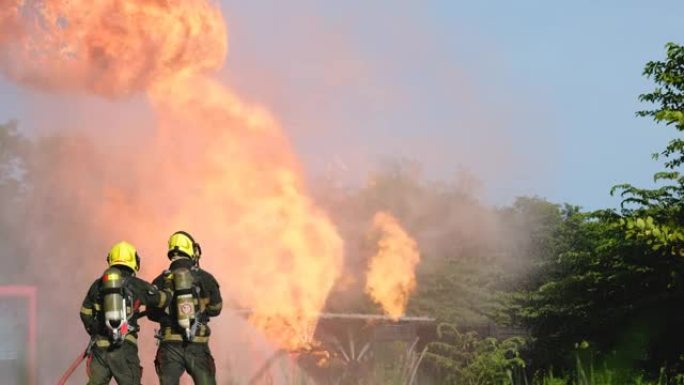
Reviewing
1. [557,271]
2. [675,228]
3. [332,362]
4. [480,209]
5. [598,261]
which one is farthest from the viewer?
[480,209]

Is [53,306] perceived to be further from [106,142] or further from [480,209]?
[480,209]

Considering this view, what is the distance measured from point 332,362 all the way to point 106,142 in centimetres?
766

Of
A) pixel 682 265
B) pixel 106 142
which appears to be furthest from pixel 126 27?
pixel 682 265

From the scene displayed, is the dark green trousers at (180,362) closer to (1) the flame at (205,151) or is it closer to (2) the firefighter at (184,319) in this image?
(2) the firefighter at (184,319)

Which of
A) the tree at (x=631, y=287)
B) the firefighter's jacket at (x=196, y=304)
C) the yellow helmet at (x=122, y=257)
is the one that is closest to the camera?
the yellow helmet at (x=122, y=257)

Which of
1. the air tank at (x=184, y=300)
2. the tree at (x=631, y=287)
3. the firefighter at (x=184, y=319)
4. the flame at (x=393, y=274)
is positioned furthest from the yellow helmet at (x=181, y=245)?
the flame at (x=393, y=274)

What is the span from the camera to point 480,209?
41688 millimetres

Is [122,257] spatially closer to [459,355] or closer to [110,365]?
[110,365]

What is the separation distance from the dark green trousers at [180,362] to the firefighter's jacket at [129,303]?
453 millimetres

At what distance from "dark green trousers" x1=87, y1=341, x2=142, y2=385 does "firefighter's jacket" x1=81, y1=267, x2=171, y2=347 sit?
10 cm

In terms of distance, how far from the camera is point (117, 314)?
9.50 m

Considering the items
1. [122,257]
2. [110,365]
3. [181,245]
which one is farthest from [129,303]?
[181,245]

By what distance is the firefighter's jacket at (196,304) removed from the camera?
992 centimetres

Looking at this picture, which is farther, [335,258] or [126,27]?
[335,258]
